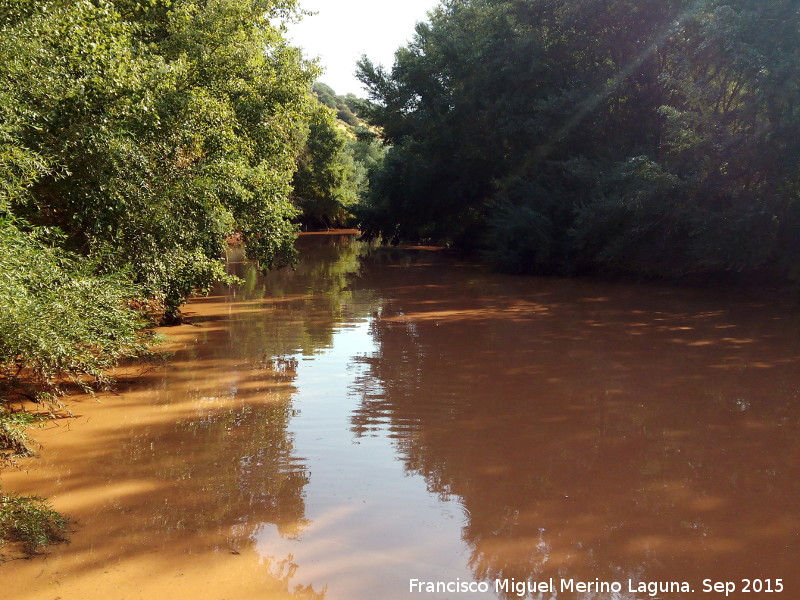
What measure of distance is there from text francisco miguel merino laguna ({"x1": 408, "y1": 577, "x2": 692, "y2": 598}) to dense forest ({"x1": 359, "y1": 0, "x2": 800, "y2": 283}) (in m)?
13.3

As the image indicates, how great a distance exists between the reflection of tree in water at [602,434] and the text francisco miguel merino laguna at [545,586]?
81 millimetres

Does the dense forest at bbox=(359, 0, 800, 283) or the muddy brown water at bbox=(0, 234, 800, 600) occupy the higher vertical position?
the dense forest at bbox=(359, 0, 800, 283)

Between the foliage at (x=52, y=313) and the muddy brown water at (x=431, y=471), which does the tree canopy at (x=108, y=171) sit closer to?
the foliage at (x=52, y=313)

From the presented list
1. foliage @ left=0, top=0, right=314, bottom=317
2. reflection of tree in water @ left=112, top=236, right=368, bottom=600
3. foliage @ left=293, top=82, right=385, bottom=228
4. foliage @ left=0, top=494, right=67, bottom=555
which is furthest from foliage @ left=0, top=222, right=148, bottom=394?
foliage @ left=293, top=82, right=385, bottom=228

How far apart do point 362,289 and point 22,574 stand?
17193 millimetres

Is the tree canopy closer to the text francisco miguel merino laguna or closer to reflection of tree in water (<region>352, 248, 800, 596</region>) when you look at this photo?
reflection of tree in water (<region>352, 248, 800, 596</region>)

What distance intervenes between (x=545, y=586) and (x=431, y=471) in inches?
79.7

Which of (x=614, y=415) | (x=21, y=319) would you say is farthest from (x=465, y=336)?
(x=21, y=319)

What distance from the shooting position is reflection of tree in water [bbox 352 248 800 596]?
505 cm

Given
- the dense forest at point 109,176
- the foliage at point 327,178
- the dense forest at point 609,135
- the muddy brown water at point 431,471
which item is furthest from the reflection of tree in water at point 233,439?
the foliage at point 327,178

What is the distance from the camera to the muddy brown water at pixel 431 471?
4707 millimetres

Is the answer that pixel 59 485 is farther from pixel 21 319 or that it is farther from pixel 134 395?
pixel 134 395

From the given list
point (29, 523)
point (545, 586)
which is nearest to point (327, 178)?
point (29, 523)

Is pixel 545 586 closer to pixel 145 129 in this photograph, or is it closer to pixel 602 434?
pixel 602 434
